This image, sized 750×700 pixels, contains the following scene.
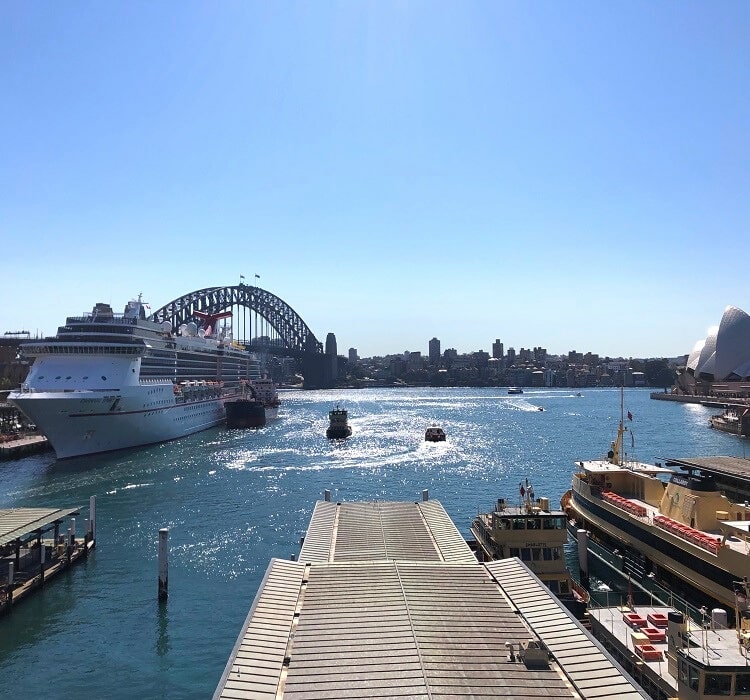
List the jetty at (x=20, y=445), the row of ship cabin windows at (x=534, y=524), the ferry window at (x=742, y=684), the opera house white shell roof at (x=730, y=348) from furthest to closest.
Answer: the opera house white shell roof at (x=730, y=348), the jetty at (x=20, y=445), the row of ship cabin windows at (x=534, y=524), the ferry window at (x=742, y=684)

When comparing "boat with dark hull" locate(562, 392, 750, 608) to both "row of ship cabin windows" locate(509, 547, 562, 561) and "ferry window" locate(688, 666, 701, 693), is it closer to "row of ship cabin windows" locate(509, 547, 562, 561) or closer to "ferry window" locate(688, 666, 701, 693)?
"row of ship cabin windows" locate(509, 547, 562, 561)

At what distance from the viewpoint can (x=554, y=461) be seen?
7069cm

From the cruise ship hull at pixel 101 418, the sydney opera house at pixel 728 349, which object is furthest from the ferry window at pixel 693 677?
the sydney opera house at pixel 728 349

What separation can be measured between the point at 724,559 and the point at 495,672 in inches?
594

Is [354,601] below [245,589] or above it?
above

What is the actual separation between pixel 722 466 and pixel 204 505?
34.8 meters

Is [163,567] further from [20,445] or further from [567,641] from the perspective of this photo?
[20,445]

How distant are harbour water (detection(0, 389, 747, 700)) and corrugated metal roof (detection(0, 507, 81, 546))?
2.82 metres

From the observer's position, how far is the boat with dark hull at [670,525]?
2438 cm

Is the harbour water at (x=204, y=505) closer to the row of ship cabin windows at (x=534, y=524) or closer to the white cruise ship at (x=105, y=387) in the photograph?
the white cruise ship at (x=105, y=387)

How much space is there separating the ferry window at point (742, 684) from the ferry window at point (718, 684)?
0.13 metres

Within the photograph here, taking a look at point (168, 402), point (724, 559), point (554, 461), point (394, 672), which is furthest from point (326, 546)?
point (168, 402)

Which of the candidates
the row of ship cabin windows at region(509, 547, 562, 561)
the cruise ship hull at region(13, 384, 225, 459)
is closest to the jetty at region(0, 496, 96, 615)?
the row of ship cabin windows at region(509, 547, 562, 561)

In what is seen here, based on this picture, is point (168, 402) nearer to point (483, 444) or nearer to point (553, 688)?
point (483, 444)
